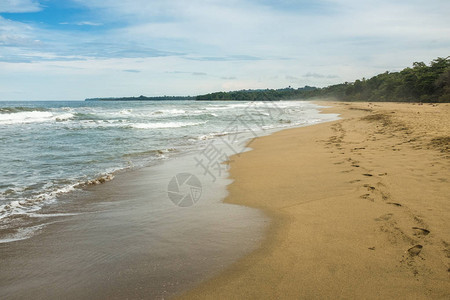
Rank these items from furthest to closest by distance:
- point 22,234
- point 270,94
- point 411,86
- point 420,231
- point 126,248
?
point 270,94 < point 411,86 < point 22,234 < point 126,248 < point 420,231

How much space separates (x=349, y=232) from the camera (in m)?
3.35

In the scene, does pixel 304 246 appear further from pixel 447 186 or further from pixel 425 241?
pixel 447 186

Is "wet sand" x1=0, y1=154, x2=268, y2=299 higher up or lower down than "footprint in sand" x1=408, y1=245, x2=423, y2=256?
lower down

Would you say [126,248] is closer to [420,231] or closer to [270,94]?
[420,231]

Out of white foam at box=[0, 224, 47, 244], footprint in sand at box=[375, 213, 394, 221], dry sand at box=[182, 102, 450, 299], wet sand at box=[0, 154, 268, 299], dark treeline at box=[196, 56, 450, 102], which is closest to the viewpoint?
dry sand at box=[182, 102, 450, 299]

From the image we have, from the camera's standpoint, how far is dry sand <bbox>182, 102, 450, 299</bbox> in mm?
2412

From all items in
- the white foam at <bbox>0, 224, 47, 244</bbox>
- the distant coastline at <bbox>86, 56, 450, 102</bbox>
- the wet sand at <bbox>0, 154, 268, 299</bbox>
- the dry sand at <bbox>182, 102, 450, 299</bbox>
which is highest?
the distant coastline at <bbox>86, 56, 450, 102</bbox>

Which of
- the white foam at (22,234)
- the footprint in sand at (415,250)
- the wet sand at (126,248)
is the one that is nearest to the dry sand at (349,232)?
the footprint in sand at (415,250)

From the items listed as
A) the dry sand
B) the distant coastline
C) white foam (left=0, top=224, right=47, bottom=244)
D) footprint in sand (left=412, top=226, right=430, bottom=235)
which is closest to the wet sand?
white foam (left=0, top=224, right=47, bottom=244)

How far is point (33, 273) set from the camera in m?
2.90

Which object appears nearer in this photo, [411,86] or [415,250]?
[415,250]

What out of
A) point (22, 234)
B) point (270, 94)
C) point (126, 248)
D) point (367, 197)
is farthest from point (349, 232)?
point (270, 94)

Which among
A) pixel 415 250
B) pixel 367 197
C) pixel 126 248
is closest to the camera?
pixel 415 250

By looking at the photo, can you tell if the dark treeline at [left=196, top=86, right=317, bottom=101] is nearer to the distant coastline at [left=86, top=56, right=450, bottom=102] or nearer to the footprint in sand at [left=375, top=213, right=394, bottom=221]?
the distant coastline at [left=86, top=56, right=450, bottom=102]
